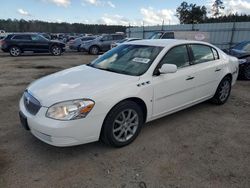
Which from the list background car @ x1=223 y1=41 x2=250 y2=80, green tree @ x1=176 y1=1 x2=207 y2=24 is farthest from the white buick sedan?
green tree @ x1=176 y1=1 x2=207 y2=24

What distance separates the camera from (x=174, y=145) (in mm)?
3279

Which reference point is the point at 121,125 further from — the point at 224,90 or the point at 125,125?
the point at 224,90

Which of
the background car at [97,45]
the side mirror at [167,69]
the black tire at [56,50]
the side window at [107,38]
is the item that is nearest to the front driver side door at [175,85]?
the side mirror at [167,69]

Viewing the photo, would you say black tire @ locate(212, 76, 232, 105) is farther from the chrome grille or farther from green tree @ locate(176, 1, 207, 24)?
green tree @ locate(176, 1, 207, 24)

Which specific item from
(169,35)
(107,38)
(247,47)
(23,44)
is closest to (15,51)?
(23,44)

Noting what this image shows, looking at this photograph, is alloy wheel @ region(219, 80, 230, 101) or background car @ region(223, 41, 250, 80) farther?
background car @ region(223, 41, 250, 80)

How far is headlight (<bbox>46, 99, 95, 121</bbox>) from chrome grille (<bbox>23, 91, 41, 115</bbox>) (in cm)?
24

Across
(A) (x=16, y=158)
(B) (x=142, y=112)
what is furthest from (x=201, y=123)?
(A) (x=16, y=158)

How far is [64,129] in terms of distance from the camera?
262cm

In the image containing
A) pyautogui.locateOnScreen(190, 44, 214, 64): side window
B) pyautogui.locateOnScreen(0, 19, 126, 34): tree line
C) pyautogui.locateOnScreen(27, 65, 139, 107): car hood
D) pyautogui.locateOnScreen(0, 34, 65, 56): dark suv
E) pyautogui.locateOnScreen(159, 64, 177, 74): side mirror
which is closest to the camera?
pyautogui.locateOnScreen(27, 65, 139, 107): car hood

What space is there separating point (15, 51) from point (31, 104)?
1420 cm

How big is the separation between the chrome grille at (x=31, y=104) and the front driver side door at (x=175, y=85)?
1.64m

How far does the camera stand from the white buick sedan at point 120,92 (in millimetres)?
2695

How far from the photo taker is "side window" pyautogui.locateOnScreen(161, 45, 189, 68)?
11.8ft
